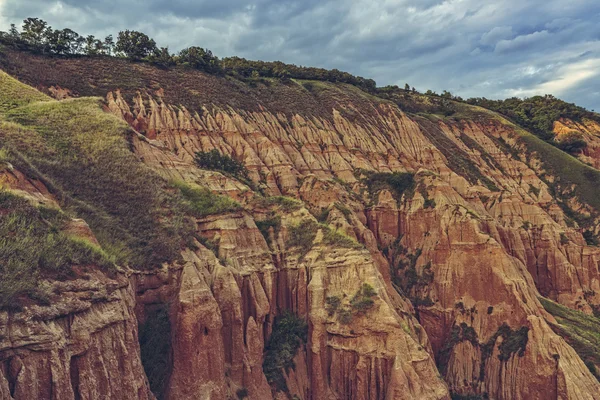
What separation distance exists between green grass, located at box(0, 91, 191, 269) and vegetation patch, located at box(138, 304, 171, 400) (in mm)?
2962

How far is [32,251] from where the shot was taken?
16.5m

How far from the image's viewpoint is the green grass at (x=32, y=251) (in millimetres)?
14977

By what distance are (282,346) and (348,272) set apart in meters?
6.96

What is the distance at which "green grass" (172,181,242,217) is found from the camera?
30719 mm

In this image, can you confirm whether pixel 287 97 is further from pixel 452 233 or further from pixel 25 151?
pixel 25 151

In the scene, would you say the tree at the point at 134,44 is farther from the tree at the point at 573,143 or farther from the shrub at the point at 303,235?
the tree at the point at 573,143

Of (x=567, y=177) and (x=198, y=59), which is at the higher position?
(x=198, y=59)

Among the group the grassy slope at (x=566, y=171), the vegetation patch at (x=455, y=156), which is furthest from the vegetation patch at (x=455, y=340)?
the grassy slope at (x=566, y=171)

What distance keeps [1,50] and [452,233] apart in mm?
54695

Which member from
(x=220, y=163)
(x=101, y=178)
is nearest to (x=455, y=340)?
(x=220, y=163)

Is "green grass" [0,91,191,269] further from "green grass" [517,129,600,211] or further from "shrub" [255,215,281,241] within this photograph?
"green grass" [517,129,600,211]

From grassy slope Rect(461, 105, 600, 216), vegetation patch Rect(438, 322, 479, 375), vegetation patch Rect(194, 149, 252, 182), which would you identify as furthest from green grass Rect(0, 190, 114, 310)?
grassy slope Rect(461, 105, 600, 216)

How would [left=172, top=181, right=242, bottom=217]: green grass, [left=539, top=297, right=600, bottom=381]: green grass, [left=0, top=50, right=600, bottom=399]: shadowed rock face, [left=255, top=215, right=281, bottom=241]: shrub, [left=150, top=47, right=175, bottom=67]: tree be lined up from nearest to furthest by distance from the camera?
[left=0, top=50, right=600, bottom=399]: shadowed rock face
[left=172, top=181, right=242, bottom=217]: green grass
[left=255, top=215, right=281, bottom=241]: shrub
[left=539, top=297, right=600, bottom=381]: green grass
[left=150, top=47, right=175, bottom=67]: tree

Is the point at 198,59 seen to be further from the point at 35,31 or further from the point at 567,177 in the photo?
the point at 567,177
